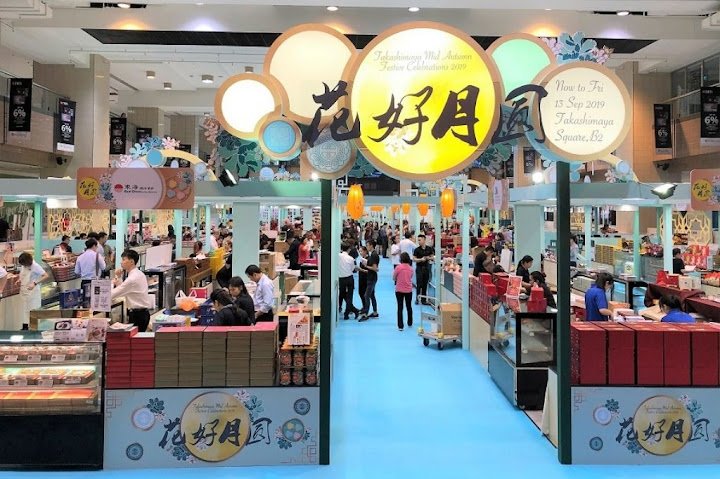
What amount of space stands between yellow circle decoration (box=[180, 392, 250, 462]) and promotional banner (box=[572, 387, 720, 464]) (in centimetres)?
285

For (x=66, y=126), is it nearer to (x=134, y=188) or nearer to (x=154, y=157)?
(x=154, y=157)

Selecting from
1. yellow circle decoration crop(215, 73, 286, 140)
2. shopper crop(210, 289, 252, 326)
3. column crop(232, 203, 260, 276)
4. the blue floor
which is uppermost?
yellow circle decoration crop(215, 73, 286, 140)

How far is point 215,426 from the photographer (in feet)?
15.8

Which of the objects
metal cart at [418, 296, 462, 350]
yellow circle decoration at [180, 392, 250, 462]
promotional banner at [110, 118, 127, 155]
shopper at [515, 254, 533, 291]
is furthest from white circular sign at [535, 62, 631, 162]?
promotional banner at [110, 118, 127, 155]

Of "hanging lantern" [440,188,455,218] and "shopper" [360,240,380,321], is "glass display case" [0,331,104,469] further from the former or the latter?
"shopper" [360,240,380,321]

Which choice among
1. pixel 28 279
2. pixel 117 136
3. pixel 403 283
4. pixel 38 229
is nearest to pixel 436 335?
pixel 403 283

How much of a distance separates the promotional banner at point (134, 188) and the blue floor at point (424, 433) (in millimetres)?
2152

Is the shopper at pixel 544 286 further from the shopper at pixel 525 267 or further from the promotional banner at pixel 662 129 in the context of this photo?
the promotional banner at pixel 662 129

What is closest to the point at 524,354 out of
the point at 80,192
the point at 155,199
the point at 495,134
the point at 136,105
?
the point at 495,134

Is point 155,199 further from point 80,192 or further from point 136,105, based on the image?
point 136,105

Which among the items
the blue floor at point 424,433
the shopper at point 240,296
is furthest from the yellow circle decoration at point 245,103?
the blue floor at point 424,433

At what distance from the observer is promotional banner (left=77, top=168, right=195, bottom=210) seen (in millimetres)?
5156

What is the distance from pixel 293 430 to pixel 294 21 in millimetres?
9814

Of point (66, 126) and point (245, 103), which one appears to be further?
point (66, 126)
